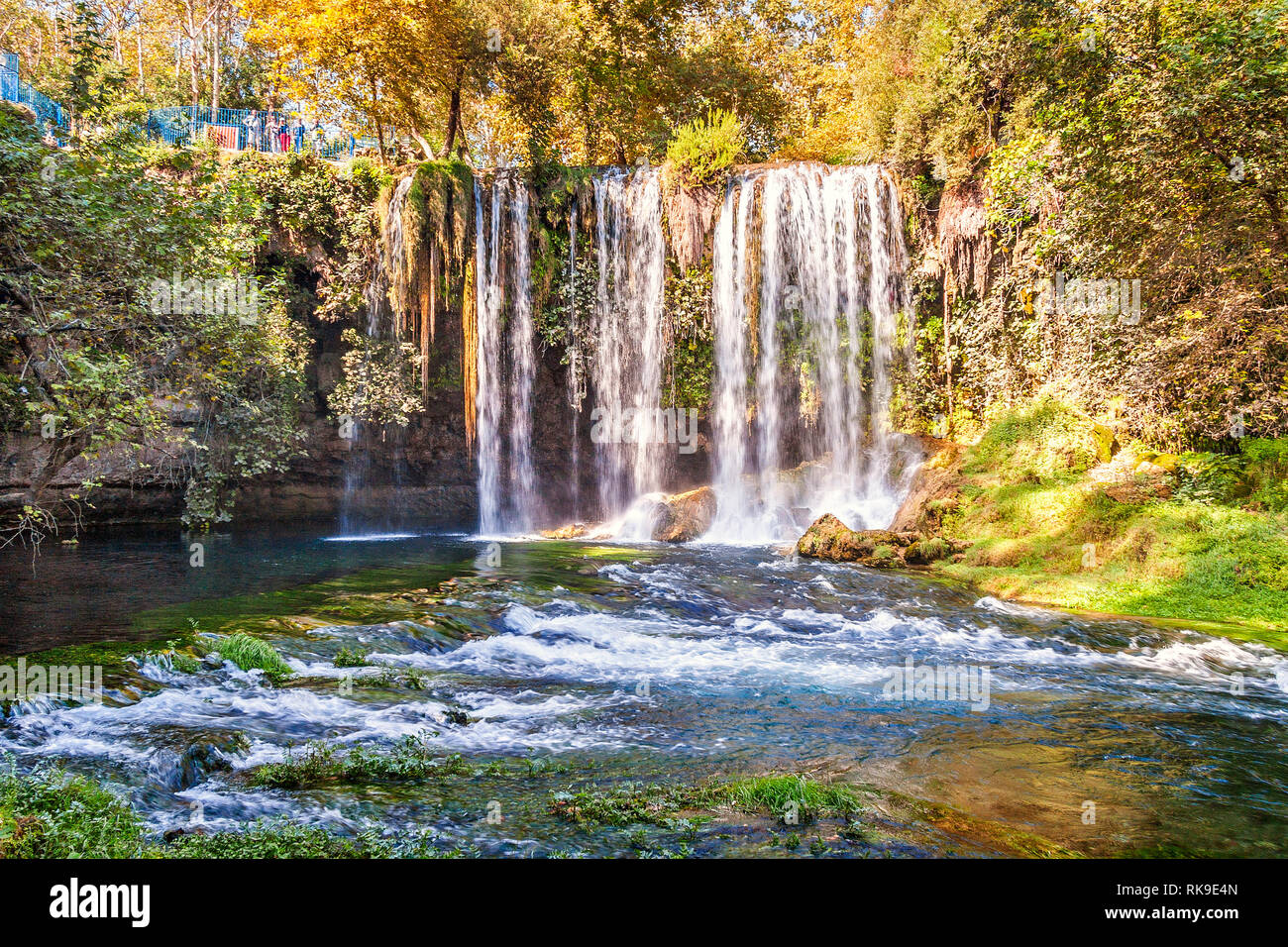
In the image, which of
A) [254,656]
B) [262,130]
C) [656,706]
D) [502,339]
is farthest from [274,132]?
[656,706]

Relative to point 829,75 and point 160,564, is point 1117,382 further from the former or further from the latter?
point 829,75

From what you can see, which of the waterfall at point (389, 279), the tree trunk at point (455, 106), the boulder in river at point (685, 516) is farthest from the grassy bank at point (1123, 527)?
the tree trunk at point (455, 106)

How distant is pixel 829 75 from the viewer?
101 ft

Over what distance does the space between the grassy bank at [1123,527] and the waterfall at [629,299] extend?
8982 mm

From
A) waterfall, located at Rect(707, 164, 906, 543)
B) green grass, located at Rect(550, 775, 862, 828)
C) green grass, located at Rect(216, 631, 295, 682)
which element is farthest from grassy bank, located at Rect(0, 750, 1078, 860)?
waterfall, located at Rect(707, 164, 906, 543)

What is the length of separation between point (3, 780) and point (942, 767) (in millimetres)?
5545

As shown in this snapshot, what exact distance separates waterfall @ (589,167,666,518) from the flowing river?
9.90 meters

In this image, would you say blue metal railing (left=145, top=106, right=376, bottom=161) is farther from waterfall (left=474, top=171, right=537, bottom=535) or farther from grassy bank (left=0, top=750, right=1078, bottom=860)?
grassy bank (left=0, top=750, right=1078, bottom=860)

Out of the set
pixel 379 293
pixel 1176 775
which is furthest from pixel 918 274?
pixel 1176 775

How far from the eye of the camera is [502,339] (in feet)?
68.7

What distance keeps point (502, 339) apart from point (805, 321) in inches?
335

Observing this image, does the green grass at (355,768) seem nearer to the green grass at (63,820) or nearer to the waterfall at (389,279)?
the green grass at (63,820)

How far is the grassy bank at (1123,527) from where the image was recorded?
1014cm

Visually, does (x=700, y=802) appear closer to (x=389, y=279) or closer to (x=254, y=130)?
(x=389, y=279)
